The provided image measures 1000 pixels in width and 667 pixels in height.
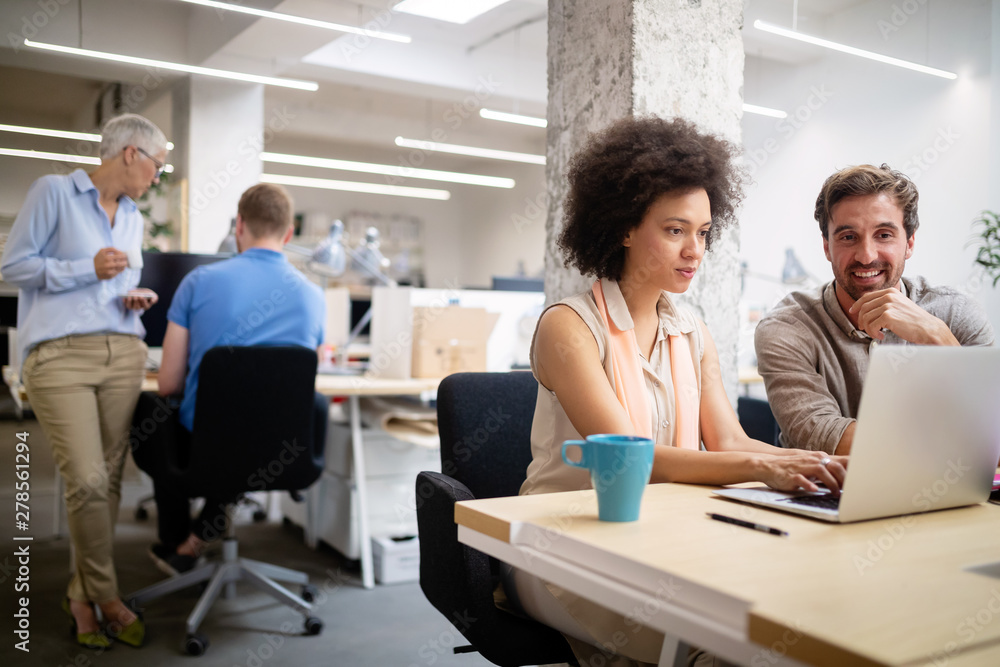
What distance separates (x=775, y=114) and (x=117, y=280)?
546cm

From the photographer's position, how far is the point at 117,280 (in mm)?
2441

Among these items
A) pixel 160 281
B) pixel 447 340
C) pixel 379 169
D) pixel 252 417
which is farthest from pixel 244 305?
pixel 379 169

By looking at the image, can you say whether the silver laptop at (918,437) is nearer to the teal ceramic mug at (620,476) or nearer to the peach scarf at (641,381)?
the teal ceramic mug at (620,476)

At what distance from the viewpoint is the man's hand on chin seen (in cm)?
133

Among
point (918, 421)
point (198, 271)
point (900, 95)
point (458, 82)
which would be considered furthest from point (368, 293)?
point (918, 421)

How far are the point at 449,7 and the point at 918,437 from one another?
5.50m

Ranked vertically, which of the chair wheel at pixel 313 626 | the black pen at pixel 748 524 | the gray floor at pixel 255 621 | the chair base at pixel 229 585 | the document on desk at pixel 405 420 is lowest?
the gray floor at pixel 255 621

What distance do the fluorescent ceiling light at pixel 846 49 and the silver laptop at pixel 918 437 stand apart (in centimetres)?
416

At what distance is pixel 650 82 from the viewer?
181 centimetres

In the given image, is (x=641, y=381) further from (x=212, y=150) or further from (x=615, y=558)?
(x=212, y=150)

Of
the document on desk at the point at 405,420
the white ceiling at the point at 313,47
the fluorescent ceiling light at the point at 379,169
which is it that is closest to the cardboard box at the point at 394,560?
the document on desk at the point at 405,420

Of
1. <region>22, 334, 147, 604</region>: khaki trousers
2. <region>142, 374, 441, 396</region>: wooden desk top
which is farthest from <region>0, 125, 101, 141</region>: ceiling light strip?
<region>22, 334, 147, 604</region>: khaki trousers

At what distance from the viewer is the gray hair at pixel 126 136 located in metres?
2.38

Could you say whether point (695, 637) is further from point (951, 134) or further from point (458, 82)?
point (458, 82)
